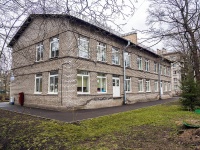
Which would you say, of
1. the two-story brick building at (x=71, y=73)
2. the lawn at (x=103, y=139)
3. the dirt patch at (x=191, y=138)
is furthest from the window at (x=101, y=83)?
the dirt patch at (x=191, y=138)

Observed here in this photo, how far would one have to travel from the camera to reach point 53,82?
13.2 metres

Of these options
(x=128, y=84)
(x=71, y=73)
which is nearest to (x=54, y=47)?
(x=71, y=73)

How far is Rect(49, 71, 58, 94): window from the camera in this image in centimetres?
1291

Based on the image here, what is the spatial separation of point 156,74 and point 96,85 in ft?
49.0

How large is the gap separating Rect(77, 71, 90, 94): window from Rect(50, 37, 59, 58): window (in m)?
2.70

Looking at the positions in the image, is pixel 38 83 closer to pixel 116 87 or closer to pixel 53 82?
pixel 53 82

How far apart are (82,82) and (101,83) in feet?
8.24

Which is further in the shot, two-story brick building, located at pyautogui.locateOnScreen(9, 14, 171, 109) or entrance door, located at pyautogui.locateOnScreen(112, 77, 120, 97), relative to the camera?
entrance door, located at pyautogui.locateOnScreen(112, 77, 120, 97)

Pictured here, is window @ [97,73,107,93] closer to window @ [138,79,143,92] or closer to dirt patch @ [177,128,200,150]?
window @ [138,79,143,92]

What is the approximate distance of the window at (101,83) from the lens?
14623mm

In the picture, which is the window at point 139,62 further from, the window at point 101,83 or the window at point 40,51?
the window at point 40,51

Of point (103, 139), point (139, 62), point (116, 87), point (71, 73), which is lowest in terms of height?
point (103, 139)

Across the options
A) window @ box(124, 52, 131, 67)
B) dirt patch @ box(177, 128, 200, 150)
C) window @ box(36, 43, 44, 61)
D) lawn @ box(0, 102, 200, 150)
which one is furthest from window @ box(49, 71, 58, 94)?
dirt patch @ box(177, 128, 200, 150)

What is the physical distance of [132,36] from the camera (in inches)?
811
